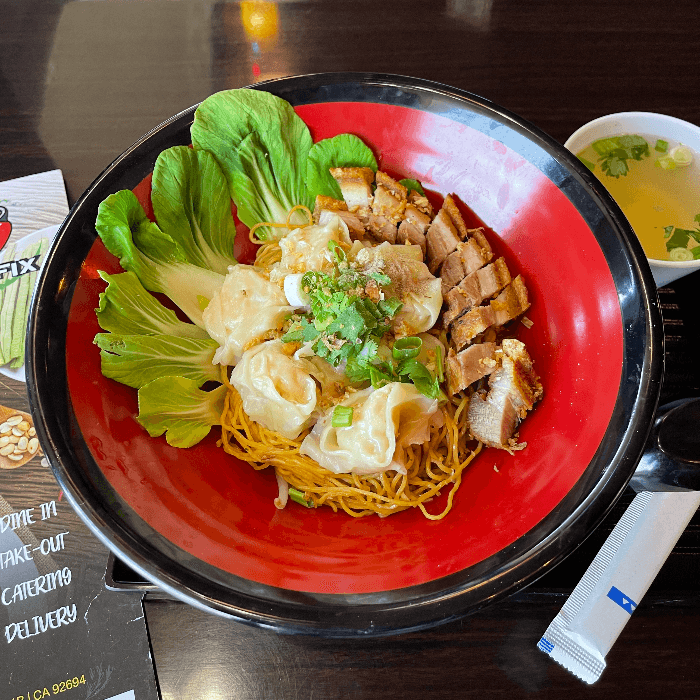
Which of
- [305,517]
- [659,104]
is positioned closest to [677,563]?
[305,517]

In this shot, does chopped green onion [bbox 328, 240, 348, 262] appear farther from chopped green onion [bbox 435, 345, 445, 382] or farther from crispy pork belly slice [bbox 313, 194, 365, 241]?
chopped green onion [bbox 435, 345, 445, 382]

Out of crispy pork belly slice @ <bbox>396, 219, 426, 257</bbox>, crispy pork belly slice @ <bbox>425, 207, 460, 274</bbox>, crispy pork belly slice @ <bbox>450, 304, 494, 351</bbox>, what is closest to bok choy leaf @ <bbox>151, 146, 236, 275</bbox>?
crispy pork belly slice @ <bbox>396, 219, 426, 257</bbox>

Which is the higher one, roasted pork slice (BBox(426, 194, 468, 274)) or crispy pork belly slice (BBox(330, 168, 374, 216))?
crispy pork belly slice (BBox(330, 168, 374, 216))

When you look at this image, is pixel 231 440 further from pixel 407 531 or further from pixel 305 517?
pixel 407 531

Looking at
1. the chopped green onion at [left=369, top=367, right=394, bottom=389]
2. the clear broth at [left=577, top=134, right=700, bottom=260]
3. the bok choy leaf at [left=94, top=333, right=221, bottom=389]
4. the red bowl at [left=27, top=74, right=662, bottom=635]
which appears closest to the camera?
the red bowl at [left=27, top=74, right=662, bottom=635]

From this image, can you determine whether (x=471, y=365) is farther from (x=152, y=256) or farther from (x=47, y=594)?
(x=47, y=594)

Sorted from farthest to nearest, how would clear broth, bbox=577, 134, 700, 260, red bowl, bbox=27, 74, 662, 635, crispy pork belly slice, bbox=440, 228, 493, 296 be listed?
1. clear broth, bbox=577, 134, 700, 260
2. crispy pork belly slice, bbox=440, 228, 493, 296
3. red bowl, bbox=27, 74, 662, 635

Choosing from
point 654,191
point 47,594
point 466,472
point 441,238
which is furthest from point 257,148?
point 47,594
